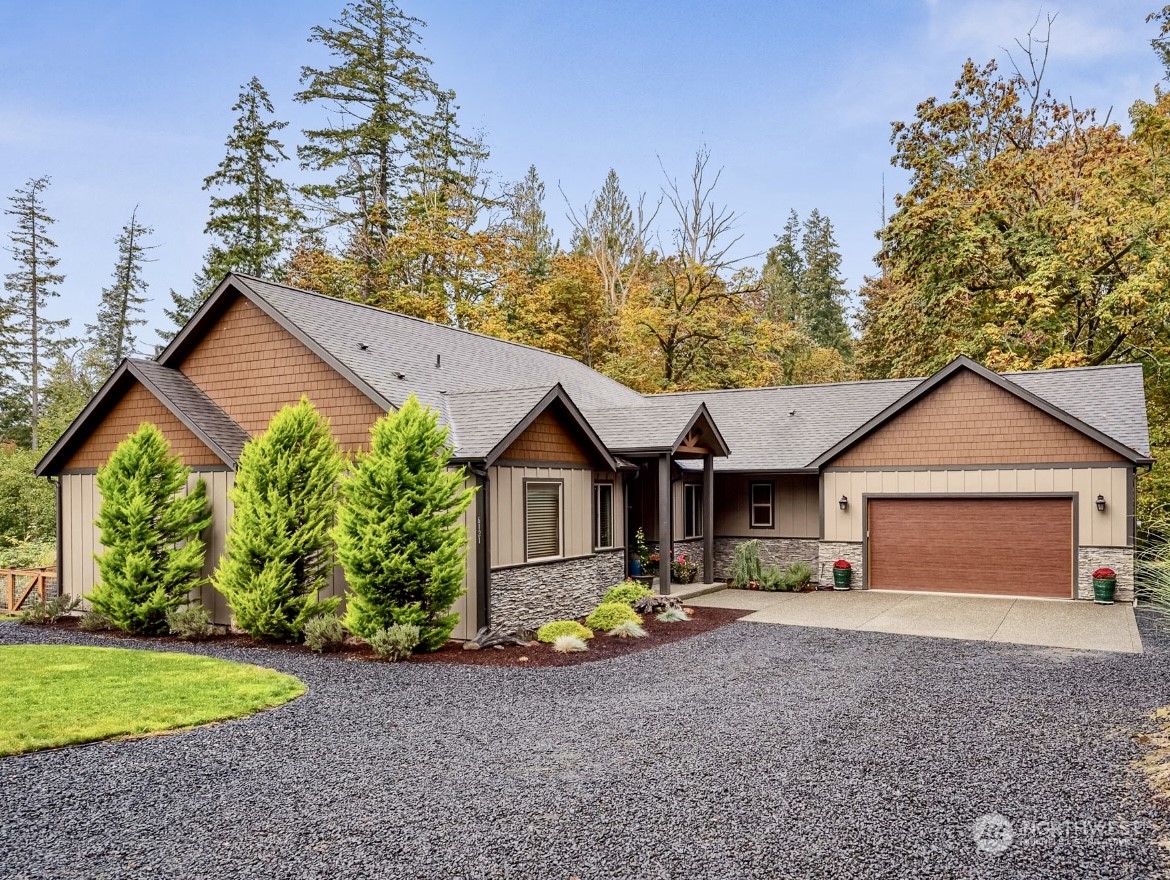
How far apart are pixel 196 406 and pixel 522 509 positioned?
5.79 m

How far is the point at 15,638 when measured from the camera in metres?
12.0

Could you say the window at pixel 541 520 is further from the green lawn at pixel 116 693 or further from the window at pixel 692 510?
the window at pixel 692 510

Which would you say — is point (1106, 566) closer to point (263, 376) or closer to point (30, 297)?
point (263, 376)

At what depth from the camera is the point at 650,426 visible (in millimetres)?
15930

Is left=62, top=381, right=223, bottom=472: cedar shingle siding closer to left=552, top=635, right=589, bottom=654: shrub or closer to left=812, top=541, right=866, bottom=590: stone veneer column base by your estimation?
left=552, top=635, right=589, bottom=654: shrub

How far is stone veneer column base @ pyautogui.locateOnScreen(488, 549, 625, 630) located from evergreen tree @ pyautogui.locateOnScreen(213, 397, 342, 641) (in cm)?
236

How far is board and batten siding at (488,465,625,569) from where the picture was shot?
11.9 meters

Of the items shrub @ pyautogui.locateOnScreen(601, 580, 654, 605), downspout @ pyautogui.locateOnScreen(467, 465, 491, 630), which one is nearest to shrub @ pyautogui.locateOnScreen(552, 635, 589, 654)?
downspout @ pyautogui.locateOnScreen(467, 465, 491, 630)

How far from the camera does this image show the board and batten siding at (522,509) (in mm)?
11875

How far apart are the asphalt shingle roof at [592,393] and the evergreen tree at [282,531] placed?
54.5 inches

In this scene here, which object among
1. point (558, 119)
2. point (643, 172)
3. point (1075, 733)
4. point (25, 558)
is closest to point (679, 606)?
point (1075, 733)

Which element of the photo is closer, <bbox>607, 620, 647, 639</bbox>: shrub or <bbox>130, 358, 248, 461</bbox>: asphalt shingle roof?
<bbox>607, 620, 647, 639</bbox>: shrub

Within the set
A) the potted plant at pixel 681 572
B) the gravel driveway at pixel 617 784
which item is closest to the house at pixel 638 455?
the potted plant at pixel 681 572

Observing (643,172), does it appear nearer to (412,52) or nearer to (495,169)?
(495,169)
